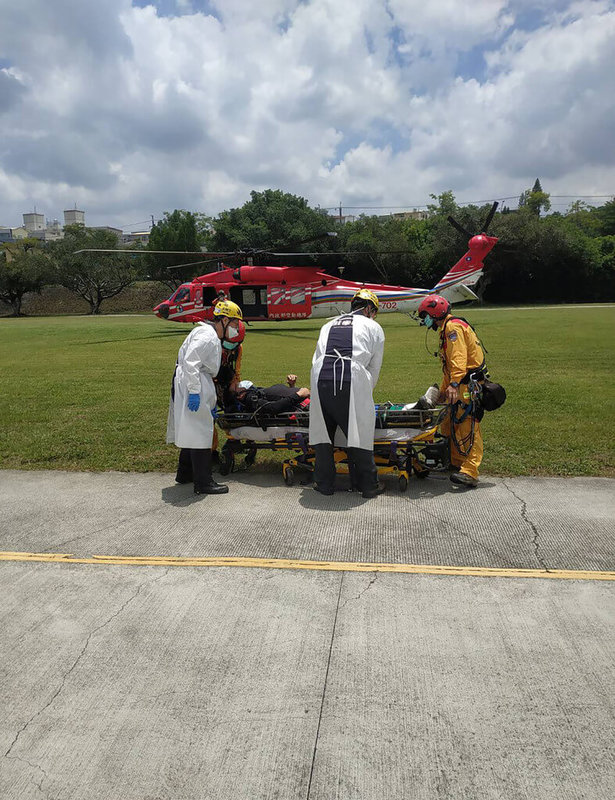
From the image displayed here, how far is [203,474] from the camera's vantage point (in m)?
6.14

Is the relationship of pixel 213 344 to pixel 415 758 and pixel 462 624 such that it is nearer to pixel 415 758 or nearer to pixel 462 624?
pixel 462 624

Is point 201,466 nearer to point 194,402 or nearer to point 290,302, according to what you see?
point 194,402

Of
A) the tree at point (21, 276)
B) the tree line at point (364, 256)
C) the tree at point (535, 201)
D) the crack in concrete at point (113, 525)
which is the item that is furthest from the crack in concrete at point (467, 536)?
the tree at point (535, 201)

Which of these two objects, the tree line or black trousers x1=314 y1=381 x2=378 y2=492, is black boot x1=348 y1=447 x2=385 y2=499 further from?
the tree line

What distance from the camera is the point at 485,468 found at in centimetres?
695

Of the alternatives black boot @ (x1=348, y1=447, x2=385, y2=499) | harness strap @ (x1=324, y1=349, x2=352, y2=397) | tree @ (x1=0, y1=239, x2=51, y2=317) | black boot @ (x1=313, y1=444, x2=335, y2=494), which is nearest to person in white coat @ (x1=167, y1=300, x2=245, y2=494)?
black boot @ (x1=313, y1=444, x2=335, y2=494)

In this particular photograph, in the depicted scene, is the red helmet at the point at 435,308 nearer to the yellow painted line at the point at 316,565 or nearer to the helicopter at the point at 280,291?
the yellow painted line at the point at 316,565

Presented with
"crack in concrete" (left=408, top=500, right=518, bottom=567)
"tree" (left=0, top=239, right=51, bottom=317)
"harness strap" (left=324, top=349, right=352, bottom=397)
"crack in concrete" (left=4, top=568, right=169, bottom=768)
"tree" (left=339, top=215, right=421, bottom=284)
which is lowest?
"crack in concrete" (left=4, top=568, right=169, bottom=768)

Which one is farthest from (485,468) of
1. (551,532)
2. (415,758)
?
(415,758)

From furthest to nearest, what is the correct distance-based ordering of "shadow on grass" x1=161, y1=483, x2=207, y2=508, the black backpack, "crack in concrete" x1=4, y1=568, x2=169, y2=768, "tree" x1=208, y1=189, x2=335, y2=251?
"tree" x1=208, y1=189, x2=335, y2=251
the black backpack
"shadow on grass" x1=161, y1=483, x2=207, y2=508
"crack in concrete" x1=4, y1=568, x2=169, y2=768

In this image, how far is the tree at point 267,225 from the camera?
62375 mm

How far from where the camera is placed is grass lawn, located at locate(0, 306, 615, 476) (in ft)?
25.0

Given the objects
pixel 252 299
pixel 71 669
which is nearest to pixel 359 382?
pixel 71 669

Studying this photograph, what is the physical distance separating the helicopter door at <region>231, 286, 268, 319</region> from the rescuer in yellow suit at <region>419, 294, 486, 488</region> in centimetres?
2079
